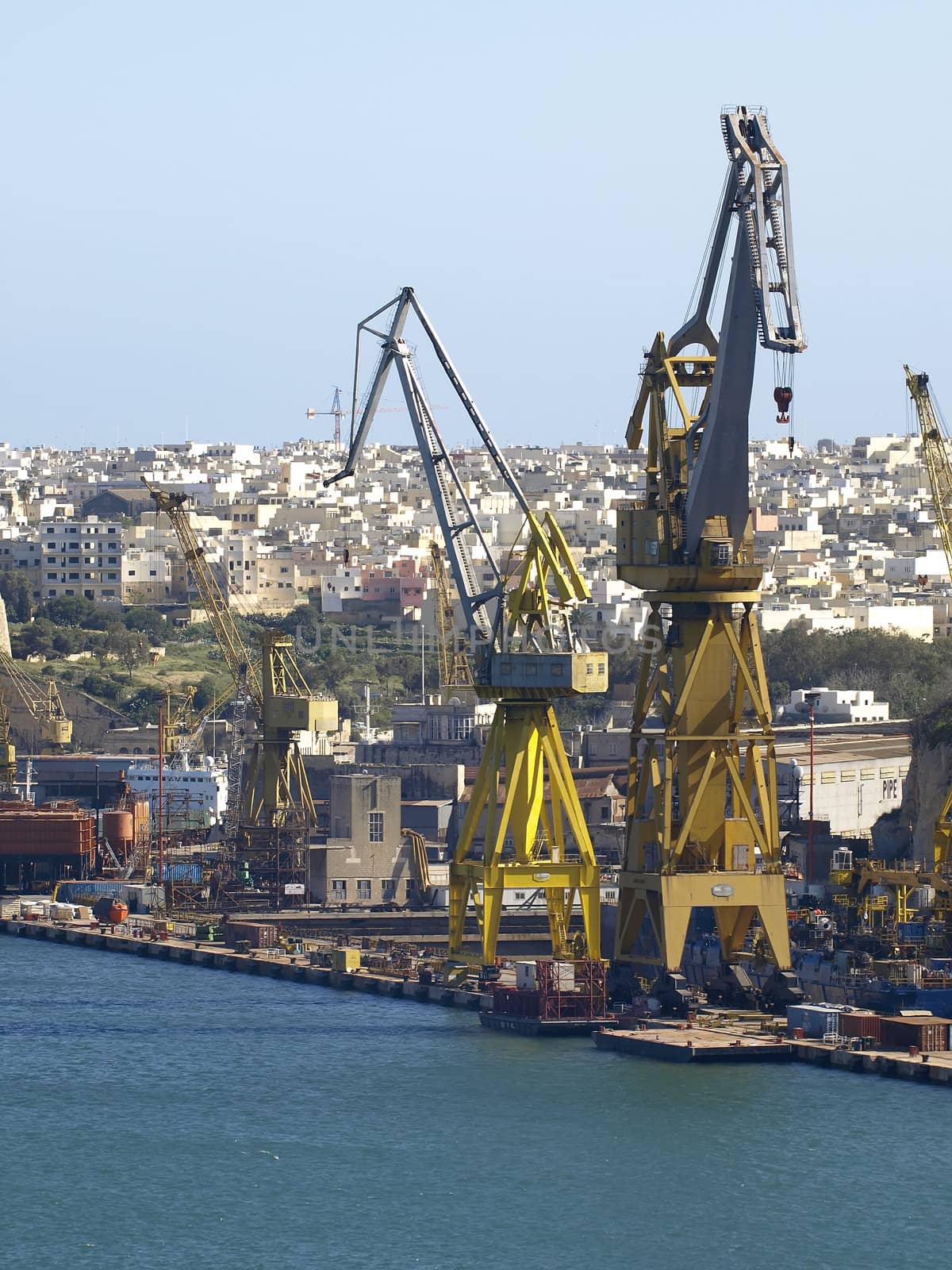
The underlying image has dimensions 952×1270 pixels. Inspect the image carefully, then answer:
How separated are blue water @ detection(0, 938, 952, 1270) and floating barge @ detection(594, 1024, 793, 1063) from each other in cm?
33

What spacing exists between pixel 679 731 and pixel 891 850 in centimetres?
1642

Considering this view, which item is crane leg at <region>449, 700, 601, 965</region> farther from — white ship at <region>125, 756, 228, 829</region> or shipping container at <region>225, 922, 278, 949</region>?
white ship at <region>125, 756, 228, 829</region>

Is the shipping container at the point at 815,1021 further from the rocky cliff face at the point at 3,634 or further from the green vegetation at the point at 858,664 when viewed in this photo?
the rocky cliff face at the point at 3,634

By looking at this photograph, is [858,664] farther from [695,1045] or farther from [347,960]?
[695,1045]

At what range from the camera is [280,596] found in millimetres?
127750

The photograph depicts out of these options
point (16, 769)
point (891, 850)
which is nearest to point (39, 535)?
point (16, 769)

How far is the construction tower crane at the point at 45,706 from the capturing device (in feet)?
318

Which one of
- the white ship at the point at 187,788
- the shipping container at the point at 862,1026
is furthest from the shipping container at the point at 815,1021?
the white ship at the point at 187,788

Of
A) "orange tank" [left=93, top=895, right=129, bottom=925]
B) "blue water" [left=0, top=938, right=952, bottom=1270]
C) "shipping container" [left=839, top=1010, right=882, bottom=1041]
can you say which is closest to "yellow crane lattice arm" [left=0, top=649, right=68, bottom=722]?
"orange tank" [left=93, top=895, right=129, bottom=925]

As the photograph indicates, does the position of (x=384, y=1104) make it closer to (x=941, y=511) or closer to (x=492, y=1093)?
(x=492, y=1093)

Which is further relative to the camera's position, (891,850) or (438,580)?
(438,580)

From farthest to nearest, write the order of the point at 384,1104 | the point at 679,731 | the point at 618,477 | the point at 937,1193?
the point at 618,477 < the point at 679,731 < the point at 384,1104 < the point at 937,1193

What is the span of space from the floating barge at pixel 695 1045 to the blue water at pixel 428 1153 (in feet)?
1.07

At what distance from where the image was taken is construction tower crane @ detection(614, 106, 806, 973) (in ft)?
174
